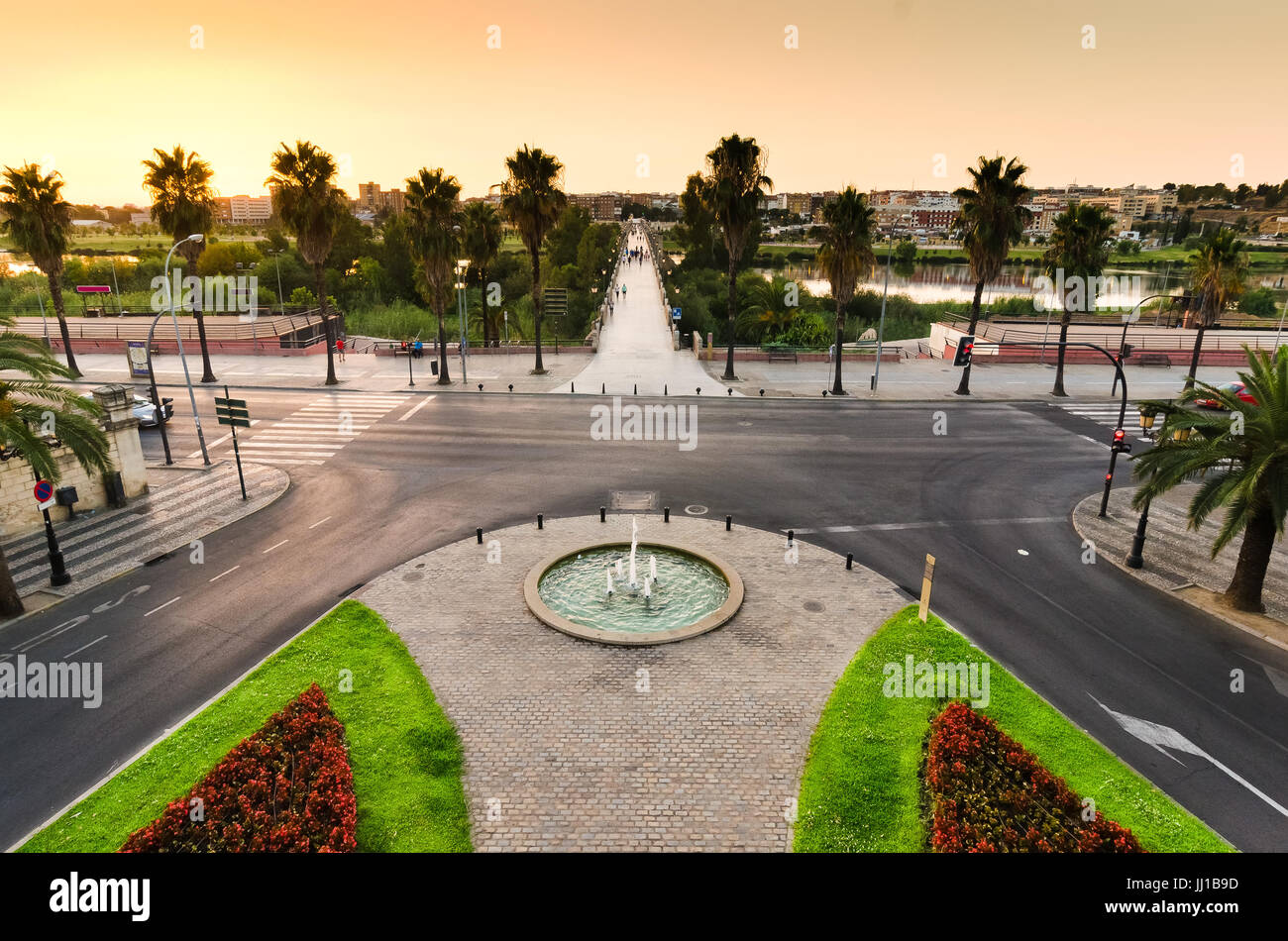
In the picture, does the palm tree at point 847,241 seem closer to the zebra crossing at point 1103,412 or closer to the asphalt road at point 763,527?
the asphalt road at point 763,527

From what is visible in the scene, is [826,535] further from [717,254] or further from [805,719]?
[717,254]

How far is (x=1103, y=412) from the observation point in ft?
120

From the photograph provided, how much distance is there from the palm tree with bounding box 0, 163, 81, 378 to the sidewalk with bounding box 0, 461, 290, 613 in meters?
20.0

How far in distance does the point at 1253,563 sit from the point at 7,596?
30833mm

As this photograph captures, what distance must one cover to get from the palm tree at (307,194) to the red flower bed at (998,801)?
3768cm

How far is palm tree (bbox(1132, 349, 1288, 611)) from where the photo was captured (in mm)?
15797

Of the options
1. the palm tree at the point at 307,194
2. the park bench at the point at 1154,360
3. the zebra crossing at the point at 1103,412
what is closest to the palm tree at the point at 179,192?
the palm tree at the point at 307,194

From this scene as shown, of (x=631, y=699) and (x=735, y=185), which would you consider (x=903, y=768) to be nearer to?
(x=631, y=699)

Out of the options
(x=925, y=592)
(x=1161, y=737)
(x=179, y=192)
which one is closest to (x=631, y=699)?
(x=925, y=592)

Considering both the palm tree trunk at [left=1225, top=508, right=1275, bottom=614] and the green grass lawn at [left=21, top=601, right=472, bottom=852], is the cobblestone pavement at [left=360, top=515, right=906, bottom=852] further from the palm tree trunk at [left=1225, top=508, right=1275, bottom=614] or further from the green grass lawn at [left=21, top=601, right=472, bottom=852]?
the palm tree trunk at [left=1225, top=508, right=1275, bottom=614]

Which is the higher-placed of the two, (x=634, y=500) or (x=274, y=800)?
(x=634, y=500)

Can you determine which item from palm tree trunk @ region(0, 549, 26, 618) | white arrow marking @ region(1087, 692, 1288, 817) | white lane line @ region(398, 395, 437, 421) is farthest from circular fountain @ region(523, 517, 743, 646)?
white lane line @ region(398, 395, 437, 421)

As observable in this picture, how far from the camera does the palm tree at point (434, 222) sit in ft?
127
